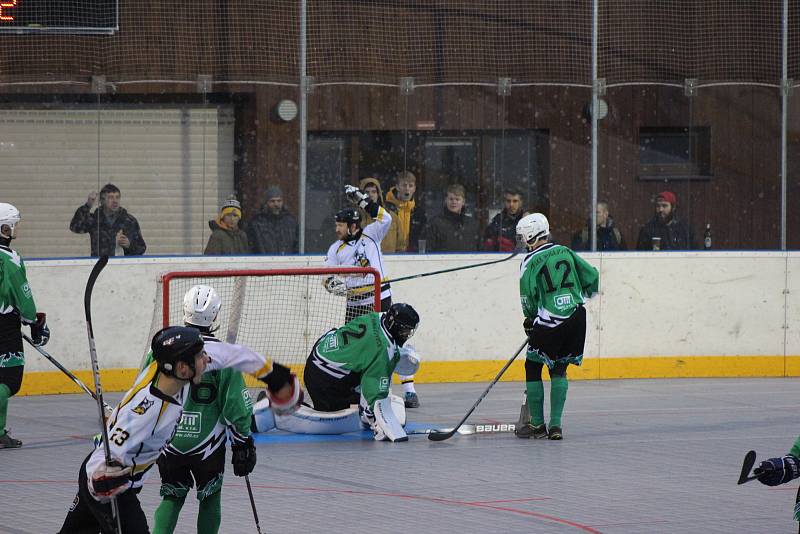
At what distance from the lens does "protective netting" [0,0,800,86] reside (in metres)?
13.3

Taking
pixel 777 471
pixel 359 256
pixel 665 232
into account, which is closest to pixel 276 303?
pixel 359 256

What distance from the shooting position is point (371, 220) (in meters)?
13.9

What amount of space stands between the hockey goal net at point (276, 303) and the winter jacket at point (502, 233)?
2.01m

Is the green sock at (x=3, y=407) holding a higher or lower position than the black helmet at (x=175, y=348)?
lower

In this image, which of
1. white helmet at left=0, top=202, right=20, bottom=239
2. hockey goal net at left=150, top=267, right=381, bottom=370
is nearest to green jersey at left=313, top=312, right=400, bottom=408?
hockey goal net at left=150, top=267, right=381, bottom=370

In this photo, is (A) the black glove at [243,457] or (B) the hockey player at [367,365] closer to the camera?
(A) the black glove at [243,457]

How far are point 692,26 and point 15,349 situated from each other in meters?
8.18

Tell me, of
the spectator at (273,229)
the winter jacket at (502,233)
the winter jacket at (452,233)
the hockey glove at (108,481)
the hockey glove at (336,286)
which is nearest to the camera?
the hockey glove at (108,481)

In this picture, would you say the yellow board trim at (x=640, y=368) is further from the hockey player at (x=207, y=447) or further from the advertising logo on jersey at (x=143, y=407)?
the advertising logo on jersey at (x=143, y=407)

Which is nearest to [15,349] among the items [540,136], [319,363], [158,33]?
[319,363]

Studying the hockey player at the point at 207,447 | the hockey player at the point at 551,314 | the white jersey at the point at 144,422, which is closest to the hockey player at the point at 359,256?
the hockey player at the point at 551,314

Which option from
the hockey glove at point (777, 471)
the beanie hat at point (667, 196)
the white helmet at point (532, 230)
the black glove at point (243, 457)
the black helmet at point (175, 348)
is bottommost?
the black glove at point (243, 457)

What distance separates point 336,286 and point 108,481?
7.21m

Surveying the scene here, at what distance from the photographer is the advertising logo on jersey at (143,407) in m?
5.24
